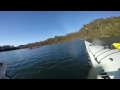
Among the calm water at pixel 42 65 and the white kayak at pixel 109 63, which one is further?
Result: the calm water at pixel 42 65

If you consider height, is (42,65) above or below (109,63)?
below

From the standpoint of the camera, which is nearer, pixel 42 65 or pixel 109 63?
pixel 109 63

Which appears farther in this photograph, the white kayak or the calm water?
the calm water

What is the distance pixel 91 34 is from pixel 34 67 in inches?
94.1
